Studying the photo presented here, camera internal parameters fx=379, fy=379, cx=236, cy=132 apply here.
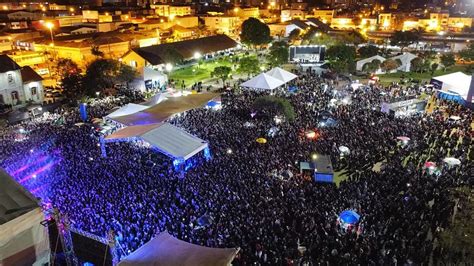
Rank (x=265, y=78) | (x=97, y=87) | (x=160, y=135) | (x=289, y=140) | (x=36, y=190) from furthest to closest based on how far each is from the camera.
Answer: (x=97, y=87) < (x=265, y=78) < (x=289, y=140) < (x=160, y=135) < (x=36, y=190)

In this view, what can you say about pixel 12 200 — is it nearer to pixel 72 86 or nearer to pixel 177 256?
pixel 177 256

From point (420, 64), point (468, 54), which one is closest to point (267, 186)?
point (420, 64)

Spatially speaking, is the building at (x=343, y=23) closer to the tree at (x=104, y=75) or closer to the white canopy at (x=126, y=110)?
the tree at (x=104, y=75)

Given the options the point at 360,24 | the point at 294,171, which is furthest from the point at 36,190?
the point at 360,24

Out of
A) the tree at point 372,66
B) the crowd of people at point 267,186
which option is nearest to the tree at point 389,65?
the tree at point 372,66

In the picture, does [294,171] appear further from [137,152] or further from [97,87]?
[97,87]

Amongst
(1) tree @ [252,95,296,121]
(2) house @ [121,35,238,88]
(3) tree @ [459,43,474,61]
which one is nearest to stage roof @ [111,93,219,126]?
(1) tree @ [252,95,296,121]
